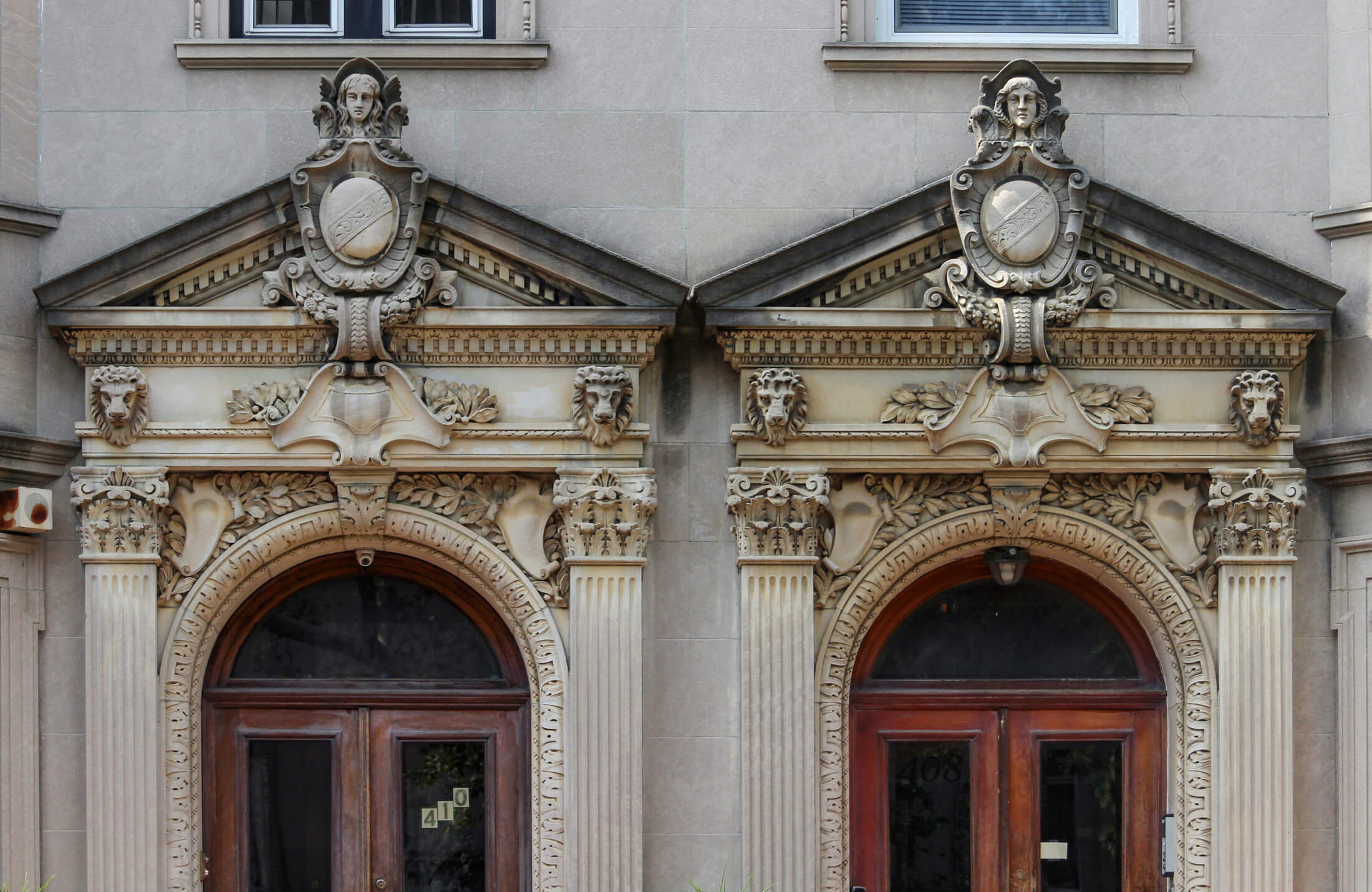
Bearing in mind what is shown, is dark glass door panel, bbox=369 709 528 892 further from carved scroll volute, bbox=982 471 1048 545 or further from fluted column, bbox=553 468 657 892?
carved scroll volute, bbox=982 471 1048 545

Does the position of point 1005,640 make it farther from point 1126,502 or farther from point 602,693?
point 602,693

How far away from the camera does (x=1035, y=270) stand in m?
9.47

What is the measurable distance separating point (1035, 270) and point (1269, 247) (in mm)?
1586

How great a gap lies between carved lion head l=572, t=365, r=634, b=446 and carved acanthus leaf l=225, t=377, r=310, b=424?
156 cm

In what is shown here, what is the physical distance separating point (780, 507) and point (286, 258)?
3163 millimetres

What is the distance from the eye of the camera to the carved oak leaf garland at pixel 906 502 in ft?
31.7

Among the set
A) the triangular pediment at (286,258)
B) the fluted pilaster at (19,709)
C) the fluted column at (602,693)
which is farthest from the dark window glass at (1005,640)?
the fluted pilaster at (19,709)

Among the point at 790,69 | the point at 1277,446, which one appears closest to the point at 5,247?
the point at 790,69

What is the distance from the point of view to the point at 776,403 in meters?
9.34

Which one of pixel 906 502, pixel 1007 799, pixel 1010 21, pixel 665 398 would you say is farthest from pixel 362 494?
pixel 1010 21

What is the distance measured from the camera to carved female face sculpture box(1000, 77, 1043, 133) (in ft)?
30.8

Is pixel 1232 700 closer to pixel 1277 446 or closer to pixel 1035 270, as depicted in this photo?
pixel 1277 446

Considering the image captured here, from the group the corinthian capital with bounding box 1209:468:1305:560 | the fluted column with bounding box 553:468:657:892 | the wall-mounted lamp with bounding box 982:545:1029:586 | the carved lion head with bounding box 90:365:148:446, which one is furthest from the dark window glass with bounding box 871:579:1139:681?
the carved lion head with bounding box 90:365:148:446

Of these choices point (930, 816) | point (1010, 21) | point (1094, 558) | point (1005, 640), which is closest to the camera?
point (1094, 558)
